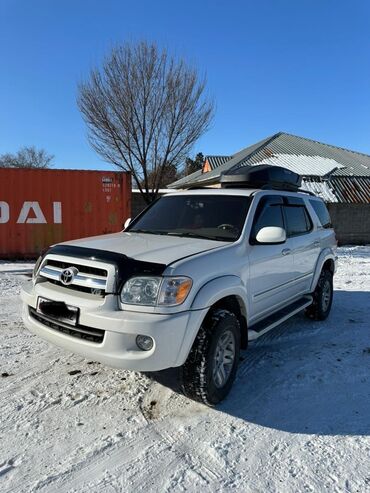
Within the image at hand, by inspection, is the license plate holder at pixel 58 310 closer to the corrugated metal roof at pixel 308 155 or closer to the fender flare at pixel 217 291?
the fender flare at pixel 217 291

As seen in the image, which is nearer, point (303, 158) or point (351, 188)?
point (351, 188)

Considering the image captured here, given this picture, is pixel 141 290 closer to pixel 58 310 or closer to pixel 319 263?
pixel 58 310

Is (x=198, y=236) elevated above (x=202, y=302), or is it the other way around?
(x=198, y=236)

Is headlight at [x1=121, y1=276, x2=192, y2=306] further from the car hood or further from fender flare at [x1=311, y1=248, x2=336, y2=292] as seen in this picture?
fender flare at [x1=311, y1=248, x2=336, y2=292]

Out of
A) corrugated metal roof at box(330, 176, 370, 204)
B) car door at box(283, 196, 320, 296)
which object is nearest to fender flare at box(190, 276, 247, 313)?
car door at box(283, 196, 320, 296)

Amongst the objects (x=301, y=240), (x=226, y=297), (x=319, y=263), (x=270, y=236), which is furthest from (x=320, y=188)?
(x=226, y=297)

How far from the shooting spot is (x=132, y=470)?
2.52 metres

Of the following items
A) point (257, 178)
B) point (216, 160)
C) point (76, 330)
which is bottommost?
point (76, 330)

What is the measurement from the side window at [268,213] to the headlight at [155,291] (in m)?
1.24

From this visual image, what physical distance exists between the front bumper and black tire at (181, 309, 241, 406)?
0.51 feet

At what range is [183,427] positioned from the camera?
301 centimetres

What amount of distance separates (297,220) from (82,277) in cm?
315

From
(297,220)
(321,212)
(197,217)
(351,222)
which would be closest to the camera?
(197,217)

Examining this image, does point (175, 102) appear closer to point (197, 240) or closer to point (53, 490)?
point (197, 240)
